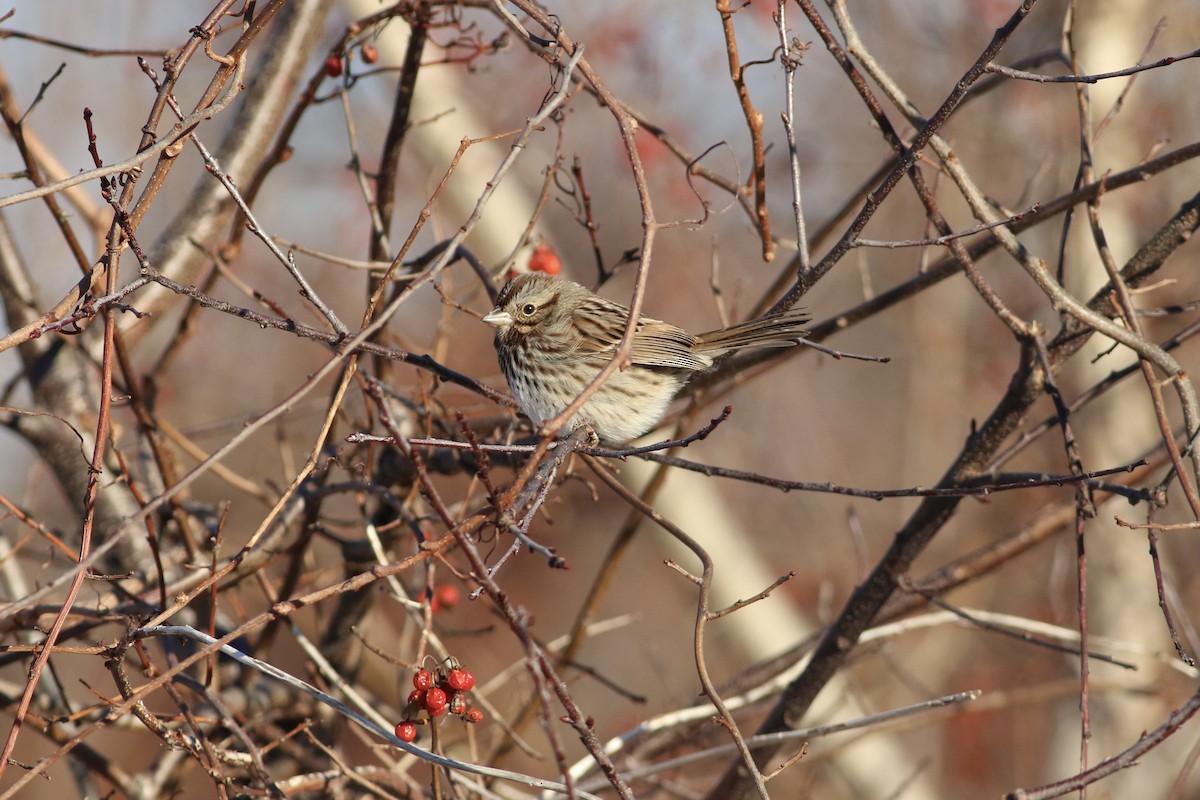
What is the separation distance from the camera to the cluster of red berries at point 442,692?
2248mm

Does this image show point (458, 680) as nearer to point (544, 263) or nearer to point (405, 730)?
point (405, 730)

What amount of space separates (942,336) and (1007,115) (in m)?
2.00

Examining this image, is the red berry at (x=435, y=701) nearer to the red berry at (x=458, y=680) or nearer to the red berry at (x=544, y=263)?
the red berry at (x=458, y=680)

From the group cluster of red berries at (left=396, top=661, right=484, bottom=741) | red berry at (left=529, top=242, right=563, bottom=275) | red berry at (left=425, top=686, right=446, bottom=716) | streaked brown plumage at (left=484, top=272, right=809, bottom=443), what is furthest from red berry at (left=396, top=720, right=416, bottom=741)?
red berry at (left=529, top=242, right=563, bottom=275)

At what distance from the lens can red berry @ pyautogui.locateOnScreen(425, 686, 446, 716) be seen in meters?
2.23

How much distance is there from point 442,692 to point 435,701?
0.13ft

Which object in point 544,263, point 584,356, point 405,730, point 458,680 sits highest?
point 544,263

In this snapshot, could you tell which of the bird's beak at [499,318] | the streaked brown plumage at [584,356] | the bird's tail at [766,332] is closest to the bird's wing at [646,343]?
the streaked brown plumage at [584,356]

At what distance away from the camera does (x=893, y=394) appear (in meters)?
12.6

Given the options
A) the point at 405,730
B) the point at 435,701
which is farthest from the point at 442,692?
the point at 405,730

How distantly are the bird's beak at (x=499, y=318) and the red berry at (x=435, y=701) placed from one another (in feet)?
4.61

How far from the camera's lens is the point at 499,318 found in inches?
136

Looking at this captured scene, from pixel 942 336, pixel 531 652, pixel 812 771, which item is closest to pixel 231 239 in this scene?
pixel 531 652

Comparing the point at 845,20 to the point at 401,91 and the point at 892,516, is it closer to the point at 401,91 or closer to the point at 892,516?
the point at 401,91
